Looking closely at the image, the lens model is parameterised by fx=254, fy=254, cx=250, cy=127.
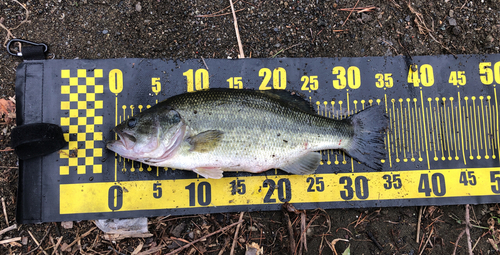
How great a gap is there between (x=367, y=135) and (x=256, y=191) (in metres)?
1.54

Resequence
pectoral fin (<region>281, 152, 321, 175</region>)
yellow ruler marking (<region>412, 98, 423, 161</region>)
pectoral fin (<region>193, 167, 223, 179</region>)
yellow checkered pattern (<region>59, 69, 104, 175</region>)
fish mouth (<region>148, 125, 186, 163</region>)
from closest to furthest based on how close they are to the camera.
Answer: fish mouth (<region>148, 125, 186, 163</region>) < pectoral fin (<region>193, 167, 223, 179</region>) < pectoral fin (<region>281, 152, 321, 175</region>) < yellow checkered pattern (<region>59, 69, 104, 175</region>) < yellow ruler marking (<region>412, 98, 423, 161</region>)

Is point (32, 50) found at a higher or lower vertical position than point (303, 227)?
higher

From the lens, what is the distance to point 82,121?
3.20m

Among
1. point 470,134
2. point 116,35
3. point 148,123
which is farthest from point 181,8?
point 470,134

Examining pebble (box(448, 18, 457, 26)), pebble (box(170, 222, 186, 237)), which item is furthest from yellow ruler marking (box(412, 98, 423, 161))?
pebble (box(170, 222, 186, 237))

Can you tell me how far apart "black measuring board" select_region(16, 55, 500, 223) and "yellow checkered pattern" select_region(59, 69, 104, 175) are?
1 cm

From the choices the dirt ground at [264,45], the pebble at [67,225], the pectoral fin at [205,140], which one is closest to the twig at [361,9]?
the dirt ground at [264,45]

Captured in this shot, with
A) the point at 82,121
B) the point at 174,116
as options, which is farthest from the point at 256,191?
the point at 82,121

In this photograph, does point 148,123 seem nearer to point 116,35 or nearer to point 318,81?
point 116,35

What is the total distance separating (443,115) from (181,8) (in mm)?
3754

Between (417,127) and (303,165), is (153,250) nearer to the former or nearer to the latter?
(303,165)

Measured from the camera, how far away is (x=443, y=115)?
335 cm

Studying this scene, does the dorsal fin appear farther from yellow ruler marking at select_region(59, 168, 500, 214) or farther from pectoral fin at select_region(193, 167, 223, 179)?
pectoral fin at select_region(193, 167, 223, 179)

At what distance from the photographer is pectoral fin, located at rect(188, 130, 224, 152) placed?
109 inches
